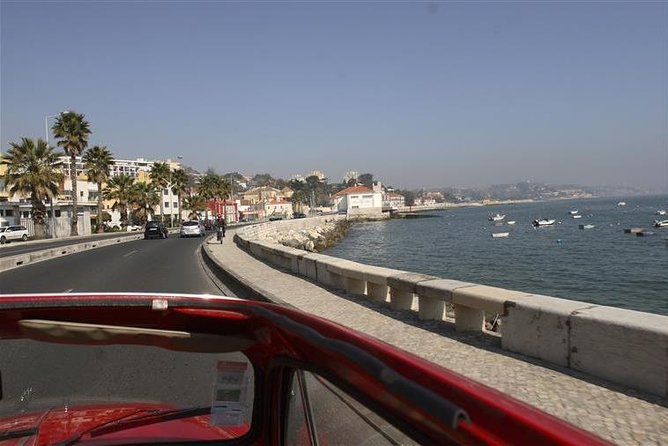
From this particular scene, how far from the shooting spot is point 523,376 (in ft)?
16.6

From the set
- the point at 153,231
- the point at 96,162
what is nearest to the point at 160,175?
the point at 96,162

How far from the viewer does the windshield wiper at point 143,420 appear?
2602 mm

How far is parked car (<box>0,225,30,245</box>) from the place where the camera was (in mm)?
45875

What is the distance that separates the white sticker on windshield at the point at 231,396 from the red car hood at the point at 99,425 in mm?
78

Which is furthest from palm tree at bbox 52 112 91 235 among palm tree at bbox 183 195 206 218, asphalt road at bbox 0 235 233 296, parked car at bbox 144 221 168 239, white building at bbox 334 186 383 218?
white building at bbox 334 186 383 218

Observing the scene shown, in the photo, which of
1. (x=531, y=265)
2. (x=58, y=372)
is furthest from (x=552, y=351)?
(x=531, y=265)

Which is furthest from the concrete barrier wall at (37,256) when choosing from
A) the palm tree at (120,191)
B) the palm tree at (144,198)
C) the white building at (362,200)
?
the white building at (362,200)

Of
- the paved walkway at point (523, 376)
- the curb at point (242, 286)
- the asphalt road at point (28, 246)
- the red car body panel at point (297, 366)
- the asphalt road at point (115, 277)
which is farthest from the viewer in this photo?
the asphalt road at point (28, 246)

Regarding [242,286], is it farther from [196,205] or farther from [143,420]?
[196,205]

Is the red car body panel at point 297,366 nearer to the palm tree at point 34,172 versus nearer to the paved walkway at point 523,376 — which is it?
the paved walkway at point 523,376

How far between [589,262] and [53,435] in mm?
33330

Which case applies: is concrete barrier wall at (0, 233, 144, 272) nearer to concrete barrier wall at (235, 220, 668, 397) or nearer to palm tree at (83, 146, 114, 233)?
concrete barrier wall at (235, 220, 668, 397)

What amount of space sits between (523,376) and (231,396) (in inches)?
135

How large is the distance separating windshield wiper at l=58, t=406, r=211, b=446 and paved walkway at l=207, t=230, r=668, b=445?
2653 mm
